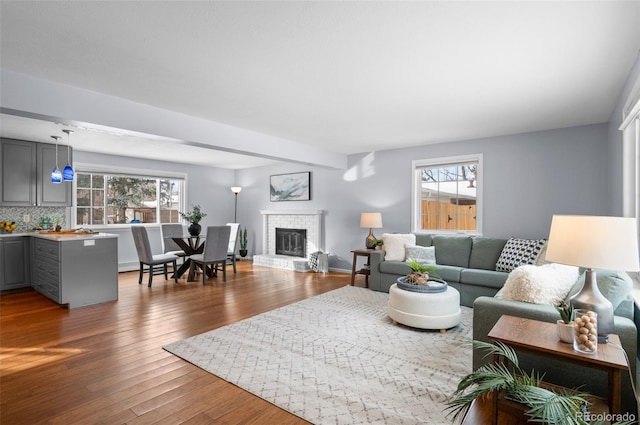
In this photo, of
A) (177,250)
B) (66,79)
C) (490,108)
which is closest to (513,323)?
(490,108)

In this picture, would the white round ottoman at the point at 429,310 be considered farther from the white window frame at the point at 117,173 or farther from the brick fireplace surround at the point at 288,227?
the white window frame at the point at 117,173

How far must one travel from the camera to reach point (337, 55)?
2.38 meters

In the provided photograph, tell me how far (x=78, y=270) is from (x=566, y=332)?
5.01 meters

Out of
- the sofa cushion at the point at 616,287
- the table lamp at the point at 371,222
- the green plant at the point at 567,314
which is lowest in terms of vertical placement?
the green plant at the point at 567,314

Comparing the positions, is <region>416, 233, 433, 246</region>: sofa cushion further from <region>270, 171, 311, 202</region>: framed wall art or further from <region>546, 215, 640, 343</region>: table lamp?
<region>546, 215, 640, 343</region>: table lamp

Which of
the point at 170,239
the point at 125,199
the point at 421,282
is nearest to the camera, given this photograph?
the point at 421,282

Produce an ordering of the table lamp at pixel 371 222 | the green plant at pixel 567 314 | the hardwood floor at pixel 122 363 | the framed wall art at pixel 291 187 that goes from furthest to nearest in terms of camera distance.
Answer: the framed wall art at pixel 291 187 < the table lamp at pixel 371 222 < the hardwood floor at pixel 122 363 < the green plant at pixel 567 314

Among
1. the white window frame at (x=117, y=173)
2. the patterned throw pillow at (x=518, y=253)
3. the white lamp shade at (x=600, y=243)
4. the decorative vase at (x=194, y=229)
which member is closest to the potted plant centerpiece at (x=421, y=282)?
the patterned throw pillow at (x=518, y=253)

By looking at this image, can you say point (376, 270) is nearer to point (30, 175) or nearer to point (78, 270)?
point (78, 270)

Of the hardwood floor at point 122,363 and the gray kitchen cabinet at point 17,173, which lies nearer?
the hardwood floor at point 122,363

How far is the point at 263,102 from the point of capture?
133 inches

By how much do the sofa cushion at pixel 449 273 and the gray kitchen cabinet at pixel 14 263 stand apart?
6.13 meters

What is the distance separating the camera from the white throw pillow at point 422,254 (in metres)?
4.79

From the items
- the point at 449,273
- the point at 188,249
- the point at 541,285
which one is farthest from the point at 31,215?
the point at 541,285
